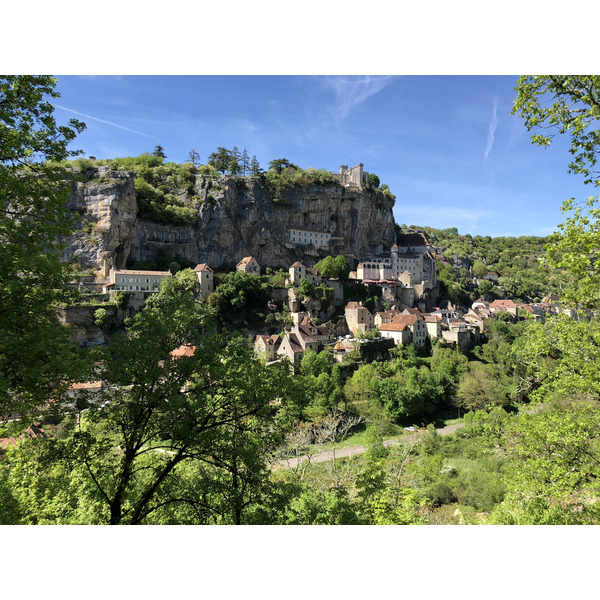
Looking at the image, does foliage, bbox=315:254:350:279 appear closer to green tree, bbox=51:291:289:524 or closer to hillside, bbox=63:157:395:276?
hillside, bbox=63:157:395:276

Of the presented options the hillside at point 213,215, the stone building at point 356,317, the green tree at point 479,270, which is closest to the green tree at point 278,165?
the hillside at point 213,215

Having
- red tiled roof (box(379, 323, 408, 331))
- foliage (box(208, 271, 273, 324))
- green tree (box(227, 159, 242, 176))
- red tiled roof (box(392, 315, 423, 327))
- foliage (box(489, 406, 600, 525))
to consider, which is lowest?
foliage (box(489, 406, 600, 525))

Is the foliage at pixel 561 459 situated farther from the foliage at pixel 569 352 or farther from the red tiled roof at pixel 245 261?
the red tiled roof at pixel 245 261

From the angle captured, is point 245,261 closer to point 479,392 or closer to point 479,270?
point 479,392

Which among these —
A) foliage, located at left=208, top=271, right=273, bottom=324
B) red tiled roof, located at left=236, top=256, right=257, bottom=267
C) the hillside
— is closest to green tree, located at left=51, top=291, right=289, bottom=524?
foliage, located at left=208, top=271, right=273, bottom=324

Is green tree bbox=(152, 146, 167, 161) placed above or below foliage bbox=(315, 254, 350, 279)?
above

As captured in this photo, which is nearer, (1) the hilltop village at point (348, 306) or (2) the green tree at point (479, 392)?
(2) the green tree at point (479, 392)
